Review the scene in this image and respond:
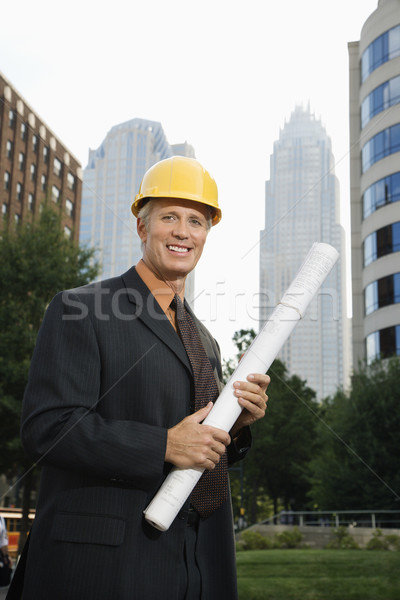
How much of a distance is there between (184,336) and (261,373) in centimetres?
35

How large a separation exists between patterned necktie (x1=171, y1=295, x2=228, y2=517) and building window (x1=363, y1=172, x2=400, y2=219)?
118ft

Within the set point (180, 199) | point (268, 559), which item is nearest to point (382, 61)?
point (268, 559)

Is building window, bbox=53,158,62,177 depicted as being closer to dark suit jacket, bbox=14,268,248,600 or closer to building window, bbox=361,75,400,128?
building window, bbox=361,75,400,128

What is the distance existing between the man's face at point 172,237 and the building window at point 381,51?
129ft

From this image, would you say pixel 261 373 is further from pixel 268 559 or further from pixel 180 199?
pixel 268 559

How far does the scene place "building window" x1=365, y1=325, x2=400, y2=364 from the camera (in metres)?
34.7

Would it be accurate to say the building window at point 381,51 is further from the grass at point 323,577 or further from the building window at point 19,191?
the grass at point 323,577

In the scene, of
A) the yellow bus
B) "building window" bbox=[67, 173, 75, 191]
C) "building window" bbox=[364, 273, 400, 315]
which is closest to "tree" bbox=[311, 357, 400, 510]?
"building window" bbox=[364, 273, 400, 315]

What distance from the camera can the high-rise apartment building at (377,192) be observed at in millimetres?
35938

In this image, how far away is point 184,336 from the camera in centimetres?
252

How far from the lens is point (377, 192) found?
124 ft

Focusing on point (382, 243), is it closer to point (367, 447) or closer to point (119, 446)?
point (367, 447)

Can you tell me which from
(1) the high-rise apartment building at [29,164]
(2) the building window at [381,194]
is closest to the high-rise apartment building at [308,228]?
(1) the high-rise apartment building at [29,164]

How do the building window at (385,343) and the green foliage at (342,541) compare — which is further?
the building window at (385,343)
